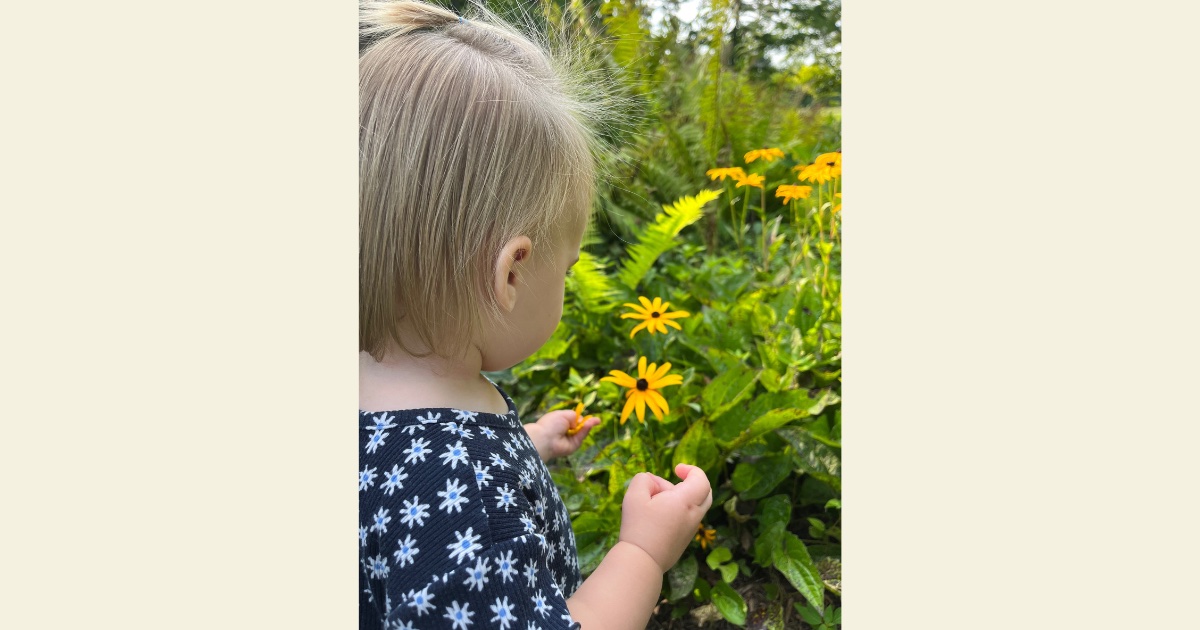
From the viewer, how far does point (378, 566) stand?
3.58 feet

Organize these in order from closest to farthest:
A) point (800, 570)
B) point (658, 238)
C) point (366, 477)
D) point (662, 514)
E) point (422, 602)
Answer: point (422, 602)
point (366, 477)
point (662, 514)
point (800, 570)
point (658, 238)

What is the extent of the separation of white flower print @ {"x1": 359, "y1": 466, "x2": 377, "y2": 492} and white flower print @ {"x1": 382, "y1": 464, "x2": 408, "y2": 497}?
A: 0.9 inches

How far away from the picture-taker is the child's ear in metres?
1.19

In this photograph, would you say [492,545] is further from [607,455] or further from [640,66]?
[640,66]

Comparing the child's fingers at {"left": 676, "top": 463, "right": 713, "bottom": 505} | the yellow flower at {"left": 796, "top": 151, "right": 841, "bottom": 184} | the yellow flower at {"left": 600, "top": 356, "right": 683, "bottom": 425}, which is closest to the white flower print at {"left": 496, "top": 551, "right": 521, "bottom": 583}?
the child's fingers at {"left": 676, "top": 463, "right": 713, "bottom": 505}

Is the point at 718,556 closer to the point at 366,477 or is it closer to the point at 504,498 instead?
the point at 504,498

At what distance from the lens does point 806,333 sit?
208 cm

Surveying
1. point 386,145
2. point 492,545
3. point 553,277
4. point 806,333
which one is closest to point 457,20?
point 386,145

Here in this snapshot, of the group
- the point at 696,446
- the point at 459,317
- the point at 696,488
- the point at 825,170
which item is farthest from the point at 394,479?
the point at 825,170

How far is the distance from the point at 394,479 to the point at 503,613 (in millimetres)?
242

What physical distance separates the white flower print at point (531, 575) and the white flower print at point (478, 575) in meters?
0.06

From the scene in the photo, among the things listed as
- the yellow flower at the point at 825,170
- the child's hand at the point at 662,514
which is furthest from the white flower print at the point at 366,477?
the yellow flower at the point at 825,170

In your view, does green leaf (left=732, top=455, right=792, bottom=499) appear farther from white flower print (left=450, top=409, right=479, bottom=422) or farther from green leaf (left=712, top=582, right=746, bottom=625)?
white flower print (left=450, top=409, right=479, bottom=422)

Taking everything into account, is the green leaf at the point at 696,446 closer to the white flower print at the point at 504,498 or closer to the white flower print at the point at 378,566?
the white flower print at the point at 504,498
